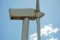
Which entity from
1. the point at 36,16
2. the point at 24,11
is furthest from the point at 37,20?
the point at 24,11

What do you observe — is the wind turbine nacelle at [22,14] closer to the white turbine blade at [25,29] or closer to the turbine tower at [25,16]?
the turbine tower at [25,16]

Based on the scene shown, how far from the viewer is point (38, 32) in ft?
34.2

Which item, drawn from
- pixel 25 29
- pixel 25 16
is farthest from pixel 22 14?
pixel 25 29

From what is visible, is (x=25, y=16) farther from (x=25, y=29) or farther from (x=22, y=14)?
(x=25, y=29)

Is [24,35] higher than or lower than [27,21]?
lower

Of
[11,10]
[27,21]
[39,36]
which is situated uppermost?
[11,10]

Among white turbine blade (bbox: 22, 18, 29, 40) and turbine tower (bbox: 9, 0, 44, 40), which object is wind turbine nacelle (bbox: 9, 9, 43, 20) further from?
white turbine blade (bbox: 22, 18, 29, 40)

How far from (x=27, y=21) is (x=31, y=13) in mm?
598

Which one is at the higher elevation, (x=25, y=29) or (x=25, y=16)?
(x=25, y=16)

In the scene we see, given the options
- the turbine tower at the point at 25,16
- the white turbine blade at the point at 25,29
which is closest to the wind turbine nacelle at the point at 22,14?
the turbine tower at the point at 25,16

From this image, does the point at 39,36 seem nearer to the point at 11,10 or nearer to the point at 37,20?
the point at 37,20

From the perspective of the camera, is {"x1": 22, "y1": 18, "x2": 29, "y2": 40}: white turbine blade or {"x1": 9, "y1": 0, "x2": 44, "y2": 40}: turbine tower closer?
{"x1": 22, "y1": 18, "x2": 29, "y2": 40}: white turbine blade

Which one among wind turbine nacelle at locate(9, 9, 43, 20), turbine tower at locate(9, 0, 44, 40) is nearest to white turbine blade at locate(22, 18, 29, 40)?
turbine tower at locate(9, 0, 44, 40)

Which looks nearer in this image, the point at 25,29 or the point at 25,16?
the point at 25,29
